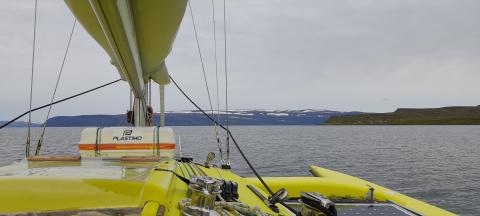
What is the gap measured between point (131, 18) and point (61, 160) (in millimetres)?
2305

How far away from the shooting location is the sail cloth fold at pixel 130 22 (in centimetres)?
275

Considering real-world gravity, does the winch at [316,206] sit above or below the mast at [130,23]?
below

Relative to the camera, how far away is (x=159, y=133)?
7184mm

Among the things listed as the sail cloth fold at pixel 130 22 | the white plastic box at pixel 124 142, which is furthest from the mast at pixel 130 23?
the white plastic box at pixel 124 142

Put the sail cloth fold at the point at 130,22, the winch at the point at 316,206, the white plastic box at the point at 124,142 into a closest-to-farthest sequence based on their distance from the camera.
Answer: the winch at the point at 316,206 → the sail cloth fold at the point at 130,22 → the white plastic box at the point at 124,142

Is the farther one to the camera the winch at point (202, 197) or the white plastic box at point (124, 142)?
the white plastic box at point (124, 142)

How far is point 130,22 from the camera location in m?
3.27

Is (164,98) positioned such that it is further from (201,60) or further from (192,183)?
(192,183)

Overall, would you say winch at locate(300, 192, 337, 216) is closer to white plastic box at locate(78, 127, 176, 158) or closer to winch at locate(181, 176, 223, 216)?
winch at locate(181, 176, 223, 216)

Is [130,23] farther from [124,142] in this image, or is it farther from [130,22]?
[124,142]

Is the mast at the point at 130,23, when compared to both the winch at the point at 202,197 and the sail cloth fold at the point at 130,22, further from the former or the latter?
the winch at the point at 202,197

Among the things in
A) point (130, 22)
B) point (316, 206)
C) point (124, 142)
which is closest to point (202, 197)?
point (316, 206)

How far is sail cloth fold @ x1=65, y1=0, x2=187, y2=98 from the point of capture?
2.75 metres

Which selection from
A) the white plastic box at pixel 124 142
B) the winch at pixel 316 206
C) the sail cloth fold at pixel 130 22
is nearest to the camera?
the winch at pixel 316 206
